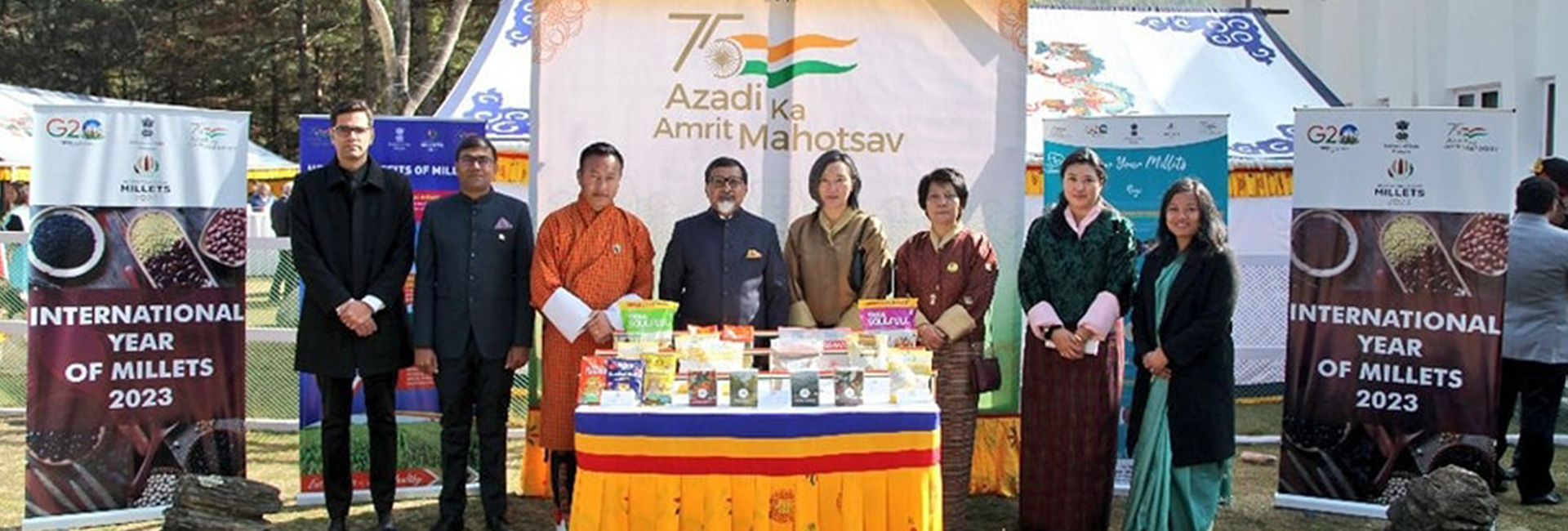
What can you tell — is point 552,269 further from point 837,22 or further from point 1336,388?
point 1336,388

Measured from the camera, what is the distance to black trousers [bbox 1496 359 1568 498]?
5273mm

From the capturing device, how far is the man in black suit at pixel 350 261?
4199 mm

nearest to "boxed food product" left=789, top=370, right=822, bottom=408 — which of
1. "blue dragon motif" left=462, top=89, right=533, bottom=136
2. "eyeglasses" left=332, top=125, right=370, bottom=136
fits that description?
"eyeglasses" left=332, top=125, right=370, bottom=136

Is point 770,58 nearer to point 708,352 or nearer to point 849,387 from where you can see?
point 708,352

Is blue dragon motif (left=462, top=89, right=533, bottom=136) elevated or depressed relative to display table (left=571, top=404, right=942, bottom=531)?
elevated

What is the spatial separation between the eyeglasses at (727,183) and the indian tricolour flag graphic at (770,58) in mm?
892

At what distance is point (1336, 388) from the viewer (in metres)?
5.09

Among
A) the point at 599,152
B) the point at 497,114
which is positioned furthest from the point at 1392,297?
the point at 497,114

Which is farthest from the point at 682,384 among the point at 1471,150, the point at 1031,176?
the point at 1031,176

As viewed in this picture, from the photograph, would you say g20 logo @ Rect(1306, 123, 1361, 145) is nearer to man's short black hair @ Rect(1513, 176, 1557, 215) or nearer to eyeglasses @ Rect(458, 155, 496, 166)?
man's short black hair @ Rect(1513, 176, 1557, 215)

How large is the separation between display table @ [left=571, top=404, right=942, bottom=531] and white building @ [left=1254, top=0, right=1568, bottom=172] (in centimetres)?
964

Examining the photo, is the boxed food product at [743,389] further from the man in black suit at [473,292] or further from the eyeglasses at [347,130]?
the eyeglasses at [347,130]

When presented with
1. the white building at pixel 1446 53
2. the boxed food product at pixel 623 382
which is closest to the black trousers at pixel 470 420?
the boxed food product at pixel 623 382

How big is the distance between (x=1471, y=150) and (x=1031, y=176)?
310 cm
